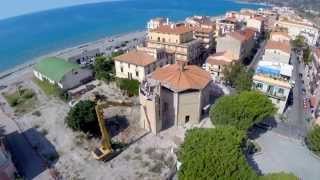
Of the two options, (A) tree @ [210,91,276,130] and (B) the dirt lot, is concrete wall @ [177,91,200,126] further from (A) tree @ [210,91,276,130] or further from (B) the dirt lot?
(A) tree @ [210,91,276,130]

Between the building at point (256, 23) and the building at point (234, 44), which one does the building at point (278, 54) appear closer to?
the building at point (234, 44)

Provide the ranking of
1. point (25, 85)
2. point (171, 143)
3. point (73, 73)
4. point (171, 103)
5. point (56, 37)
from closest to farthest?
point (171, 143) < point (171, 103) < point (73, 73) < point (25, 85) < point (56, 37)

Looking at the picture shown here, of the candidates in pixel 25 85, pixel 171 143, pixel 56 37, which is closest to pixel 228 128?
pixel 171 143

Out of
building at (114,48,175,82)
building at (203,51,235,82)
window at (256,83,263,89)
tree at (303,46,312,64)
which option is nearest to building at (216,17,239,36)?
building at (203,51,235,82)

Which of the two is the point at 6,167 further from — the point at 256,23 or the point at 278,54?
the point at 256,23

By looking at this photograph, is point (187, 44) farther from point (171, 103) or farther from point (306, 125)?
point (306, 125)
